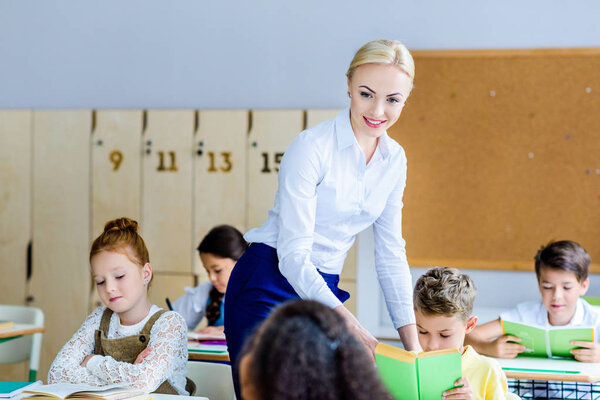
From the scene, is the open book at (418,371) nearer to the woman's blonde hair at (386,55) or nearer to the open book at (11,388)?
the woman's blonde hair at (386,55)

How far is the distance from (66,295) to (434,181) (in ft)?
7.45

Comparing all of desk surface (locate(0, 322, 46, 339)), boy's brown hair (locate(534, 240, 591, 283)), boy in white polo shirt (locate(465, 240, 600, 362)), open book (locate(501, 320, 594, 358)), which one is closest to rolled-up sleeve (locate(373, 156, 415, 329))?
open book (locate(501, 320, 594, 358))

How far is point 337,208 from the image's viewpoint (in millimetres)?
1695

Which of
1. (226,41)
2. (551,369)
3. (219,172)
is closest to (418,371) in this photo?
(551,369)

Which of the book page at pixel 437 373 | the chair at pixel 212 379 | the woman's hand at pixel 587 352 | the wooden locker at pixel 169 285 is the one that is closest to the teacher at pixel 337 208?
the book page at pixel 437 373

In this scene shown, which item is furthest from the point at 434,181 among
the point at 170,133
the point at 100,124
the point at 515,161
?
the point at 100,124

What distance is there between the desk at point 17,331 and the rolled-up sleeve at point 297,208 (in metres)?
1.84

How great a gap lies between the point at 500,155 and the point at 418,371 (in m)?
2.51

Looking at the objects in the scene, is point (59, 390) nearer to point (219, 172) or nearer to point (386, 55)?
point (386, 55)

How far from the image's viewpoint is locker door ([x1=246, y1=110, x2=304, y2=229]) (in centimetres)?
380

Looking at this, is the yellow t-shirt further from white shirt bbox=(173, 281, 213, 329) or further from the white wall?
the white wall

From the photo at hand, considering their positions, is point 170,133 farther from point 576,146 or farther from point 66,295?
point 576,146

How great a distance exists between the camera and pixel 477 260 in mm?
3824

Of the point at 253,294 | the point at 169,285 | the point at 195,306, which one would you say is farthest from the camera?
the point at 169,285
